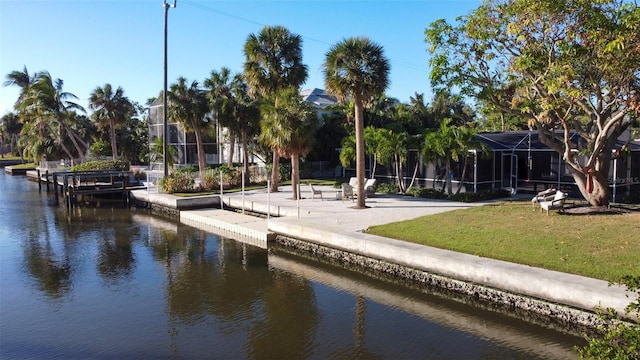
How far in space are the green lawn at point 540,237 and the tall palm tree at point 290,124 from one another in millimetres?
7720

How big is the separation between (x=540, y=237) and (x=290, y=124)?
40.1ft

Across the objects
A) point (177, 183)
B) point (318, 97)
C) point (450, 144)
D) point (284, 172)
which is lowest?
point (177, 183)

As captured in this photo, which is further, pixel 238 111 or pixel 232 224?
pixel 238 111

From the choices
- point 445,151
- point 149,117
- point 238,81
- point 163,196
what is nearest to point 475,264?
point 445,151

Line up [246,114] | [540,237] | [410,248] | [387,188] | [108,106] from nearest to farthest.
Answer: [410,248] < [540,237] < [387,188] < [246,114] < [108,106]

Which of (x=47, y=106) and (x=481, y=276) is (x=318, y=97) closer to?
(x=47, y=106)

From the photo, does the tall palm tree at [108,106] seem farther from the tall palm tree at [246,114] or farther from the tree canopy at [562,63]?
the tree canopy at [562,63]

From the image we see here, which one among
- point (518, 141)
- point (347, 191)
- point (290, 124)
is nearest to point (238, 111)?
point (290, 124)

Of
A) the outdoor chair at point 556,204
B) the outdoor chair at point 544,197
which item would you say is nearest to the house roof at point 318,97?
the outdoor chair at point 544,197

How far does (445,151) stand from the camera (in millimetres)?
22281

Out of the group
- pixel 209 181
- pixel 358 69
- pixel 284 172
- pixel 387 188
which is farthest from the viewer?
pixel 284 172

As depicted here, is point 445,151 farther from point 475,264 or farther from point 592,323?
point 592,323

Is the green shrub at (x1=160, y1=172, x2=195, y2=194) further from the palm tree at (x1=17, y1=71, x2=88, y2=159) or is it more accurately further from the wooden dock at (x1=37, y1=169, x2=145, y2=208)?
the palm tree at (x1=17, y1=71, x2=88, y2=159)

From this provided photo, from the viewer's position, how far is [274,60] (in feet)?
78.6
